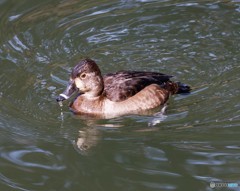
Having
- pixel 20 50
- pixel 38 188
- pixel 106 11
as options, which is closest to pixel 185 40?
pixel 106 11

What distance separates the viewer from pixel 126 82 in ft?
→ 27.9

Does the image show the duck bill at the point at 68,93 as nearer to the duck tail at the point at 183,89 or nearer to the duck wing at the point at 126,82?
the duck wing at the point at 126,82

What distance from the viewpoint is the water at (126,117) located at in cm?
656

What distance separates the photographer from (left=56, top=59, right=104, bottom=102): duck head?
27.3ft

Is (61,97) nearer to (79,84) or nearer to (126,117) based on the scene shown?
(79,84)

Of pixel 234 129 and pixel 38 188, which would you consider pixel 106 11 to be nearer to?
pixel 234 129

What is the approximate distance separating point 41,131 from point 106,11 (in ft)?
15.3

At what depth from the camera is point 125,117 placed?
832cm

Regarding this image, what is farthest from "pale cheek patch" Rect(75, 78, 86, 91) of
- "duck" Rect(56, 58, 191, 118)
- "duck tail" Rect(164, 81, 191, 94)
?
"duck tail" Rect(164, 81, 191, 94)

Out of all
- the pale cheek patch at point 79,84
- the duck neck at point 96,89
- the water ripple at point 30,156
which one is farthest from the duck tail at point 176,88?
the water ripple at point 30,156

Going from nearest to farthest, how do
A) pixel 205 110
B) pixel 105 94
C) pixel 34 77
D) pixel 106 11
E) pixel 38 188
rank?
1. pixel 38 188
2. pixel 205 110
3. pixel 105 94
4. pixel 34 77
5. pixel 106 11

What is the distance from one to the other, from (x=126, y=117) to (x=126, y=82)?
51cm

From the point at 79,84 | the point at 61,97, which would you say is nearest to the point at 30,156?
the point at 61,97

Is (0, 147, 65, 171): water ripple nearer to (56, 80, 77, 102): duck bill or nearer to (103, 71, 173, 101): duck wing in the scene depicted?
(56, 80, 77, 102): duck bill
